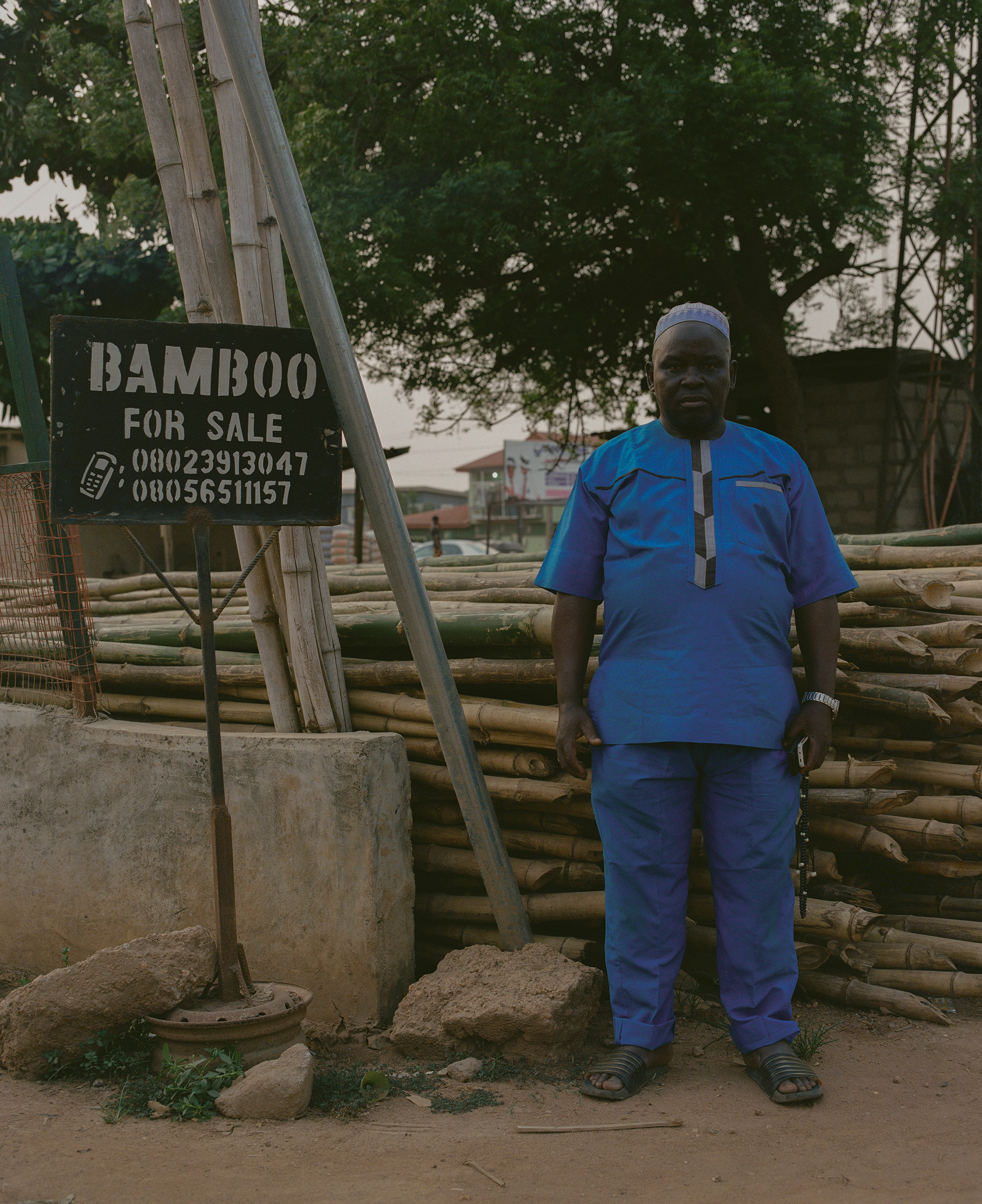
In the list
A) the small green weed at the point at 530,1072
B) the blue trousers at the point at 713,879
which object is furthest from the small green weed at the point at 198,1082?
the blue trousers at the point at 713,879

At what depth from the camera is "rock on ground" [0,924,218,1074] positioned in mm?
3041

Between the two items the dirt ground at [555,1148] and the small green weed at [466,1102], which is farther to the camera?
the small green weed at [466,1102]

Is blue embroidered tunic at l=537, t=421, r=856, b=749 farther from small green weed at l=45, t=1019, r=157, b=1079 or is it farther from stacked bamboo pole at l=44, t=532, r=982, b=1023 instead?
small green weed at l=45, t=1019, r=157, b=1079

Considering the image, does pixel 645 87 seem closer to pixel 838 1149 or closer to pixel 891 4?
pixel 891 4

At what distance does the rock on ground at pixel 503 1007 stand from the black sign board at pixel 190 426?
145 cm

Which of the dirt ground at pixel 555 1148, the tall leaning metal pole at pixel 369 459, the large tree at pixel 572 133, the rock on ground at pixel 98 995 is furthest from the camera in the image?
the large tree at pixel 572 133

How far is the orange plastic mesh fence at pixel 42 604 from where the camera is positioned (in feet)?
13.9

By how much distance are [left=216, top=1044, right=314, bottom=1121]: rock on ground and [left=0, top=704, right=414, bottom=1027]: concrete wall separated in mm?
636

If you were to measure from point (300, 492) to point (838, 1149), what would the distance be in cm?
228

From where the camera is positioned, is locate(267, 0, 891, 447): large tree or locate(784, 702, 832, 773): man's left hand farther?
locate(267, 0, 891, 447): large tree

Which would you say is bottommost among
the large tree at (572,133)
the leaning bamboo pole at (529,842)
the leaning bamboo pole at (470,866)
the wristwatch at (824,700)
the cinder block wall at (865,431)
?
the leaning bamboo pole at (470,866)

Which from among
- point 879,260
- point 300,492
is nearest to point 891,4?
point 879,260

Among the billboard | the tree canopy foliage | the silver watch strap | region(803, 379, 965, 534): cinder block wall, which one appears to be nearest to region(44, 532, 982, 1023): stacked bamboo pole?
the silver watch strap

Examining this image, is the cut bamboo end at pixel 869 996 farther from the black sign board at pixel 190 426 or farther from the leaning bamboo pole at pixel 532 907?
the black sign board at pixel 190 426
